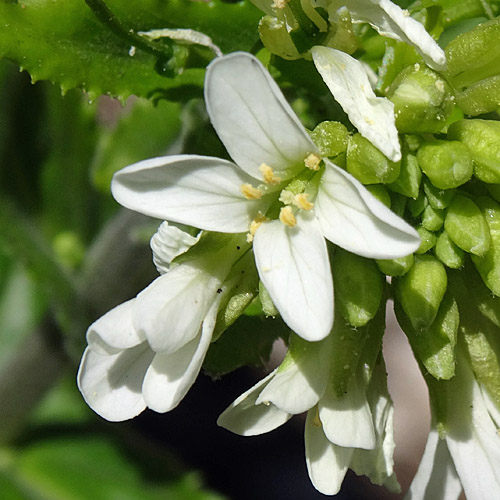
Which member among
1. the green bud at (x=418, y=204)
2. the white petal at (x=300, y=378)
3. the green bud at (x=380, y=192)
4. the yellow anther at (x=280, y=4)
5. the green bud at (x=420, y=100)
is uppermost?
the yellow anther at (x=280, y=4)

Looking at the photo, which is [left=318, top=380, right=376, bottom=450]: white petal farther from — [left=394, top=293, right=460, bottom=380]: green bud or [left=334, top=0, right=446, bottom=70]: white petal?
[left=334, top=0, right=446, bottom=70]: white petal

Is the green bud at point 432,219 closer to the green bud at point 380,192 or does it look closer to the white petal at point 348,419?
the green bud at point 380,192

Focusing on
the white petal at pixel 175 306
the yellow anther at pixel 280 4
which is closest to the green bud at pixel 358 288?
the white petal at pixel 175 306

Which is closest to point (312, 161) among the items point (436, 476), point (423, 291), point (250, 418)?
point (423, 291)

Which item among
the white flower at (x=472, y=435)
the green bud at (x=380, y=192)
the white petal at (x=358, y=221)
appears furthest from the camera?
the white flower at (x=472, y=435)

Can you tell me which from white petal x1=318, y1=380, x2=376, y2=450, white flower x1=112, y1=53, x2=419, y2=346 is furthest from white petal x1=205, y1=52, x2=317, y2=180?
white petal x1=318, y1=380, x2=376, y2=450

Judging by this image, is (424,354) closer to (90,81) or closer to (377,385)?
(377,385)

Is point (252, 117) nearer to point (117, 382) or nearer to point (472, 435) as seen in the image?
point (117, 382)
